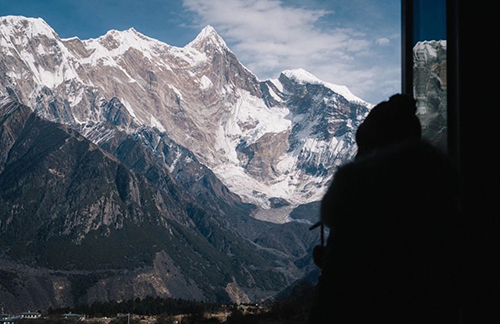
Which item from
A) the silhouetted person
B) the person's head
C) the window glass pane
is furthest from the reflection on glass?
the silhouetted person

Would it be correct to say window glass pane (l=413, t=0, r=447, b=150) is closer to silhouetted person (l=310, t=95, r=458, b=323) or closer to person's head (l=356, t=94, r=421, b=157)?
person's head (l=356, t=94, r=421, b=157)

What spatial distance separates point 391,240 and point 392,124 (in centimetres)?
59

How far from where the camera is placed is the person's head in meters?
2.83

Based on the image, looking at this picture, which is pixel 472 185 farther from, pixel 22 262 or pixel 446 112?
pixel 22 262

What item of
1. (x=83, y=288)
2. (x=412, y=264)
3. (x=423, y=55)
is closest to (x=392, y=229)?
(x=412, y=264)

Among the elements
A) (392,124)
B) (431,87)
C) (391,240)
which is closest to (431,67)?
(431,87)

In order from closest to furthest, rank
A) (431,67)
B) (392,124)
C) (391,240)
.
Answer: (391,240), (392,124), (431,67)

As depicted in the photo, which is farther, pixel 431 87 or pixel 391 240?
pixel 431 87

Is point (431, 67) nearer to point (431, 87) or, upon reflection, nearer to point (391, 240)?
point (431, 87)

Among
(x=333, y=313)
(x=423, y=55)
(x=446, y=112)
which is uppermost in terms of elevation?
(x=423, y=55)

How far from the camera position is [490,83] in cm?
302

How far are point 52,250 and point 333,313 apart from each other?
198805 mm

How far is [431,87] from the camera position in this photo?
394cm

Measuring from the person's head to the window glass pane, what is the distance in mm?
641
